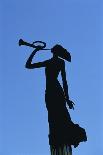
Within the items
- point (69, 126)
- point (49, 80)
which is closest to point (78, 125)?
point (69, 126)

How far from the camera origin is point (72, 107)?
60.6 feet

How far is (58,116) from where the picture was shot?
1830cm

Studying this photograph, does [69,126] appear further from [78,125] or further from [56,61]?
[56,61]

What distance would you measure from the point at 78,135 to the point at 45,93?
56.9 inches

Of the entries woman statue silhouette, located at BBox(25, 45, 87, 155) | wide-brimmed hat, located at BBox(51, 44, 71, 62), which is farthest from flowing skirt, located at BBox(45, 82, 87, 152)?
wide-brimmed hat, located at BBox(51, 44, 71, 62)

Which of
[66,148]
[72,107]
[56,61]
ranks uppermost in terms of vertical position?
[56,61]

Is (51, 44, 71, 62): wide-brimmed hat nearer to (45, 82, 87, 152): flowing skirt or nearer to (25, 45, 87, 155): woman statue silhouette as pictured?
(25, 45, 87, 155): woman statue silhouette

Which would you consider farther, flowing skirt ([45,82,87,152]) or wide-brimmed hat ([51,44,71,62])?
wide-brimmed hat ([51,44,71,62])

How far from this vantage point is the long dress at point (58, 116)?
17.9 m

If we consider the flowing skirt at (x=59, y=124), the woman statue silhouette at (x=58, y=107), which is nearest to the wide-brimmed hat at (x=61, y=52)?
the woman statue silhouette at (x=58, y=107)

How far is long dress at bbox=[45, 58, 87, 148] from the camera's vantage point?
1794 cm

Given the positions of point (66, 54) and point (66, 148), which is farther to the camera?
point (66, 54)

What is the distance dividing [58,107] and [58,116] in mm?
249

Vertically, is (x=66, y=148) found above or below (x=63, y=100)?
below
